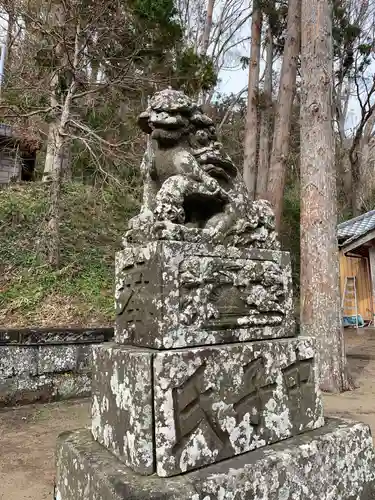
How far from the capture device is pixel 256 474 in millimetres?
1752

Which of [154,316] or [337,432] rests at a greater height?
[154,316]

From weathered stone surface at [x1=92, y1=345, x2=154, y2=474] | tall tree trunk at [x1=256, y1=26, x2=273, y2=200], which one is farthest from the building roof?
weathered stone surface at [x1=92, y1=345, x2=154, y2=474]

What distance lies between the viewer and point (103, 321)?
21.0 feet

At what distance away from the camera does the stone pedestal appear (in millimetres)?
1688

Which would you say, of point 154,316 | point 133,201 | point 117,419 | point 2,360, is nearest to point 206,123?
point 154,316

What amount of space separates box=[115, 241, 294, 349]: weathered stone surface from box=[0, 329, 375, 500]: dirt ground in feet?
5.18

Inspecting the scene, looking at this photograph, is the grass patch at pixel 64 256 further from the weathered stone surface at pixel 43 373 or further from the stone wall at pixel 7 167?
the stone wall at pixel 7 167

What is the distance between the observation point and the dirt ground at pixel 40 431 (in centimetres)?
287

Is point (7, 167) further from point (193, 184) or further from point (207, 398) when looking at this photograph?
point (207, 398)

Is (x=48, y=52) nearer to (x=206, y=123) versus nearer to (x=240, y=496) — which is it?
(x=206, y=123)

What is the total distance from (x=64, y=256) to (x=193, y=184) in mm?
6441

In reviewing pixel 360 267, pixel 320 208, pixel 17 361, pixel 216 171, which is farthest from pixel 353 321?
pixel 216 171

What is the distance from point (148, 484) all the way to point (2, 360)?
3774 mm

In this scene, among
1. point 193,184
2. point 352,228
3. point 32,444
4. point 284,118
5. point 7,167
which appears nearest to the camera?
point 193,184
